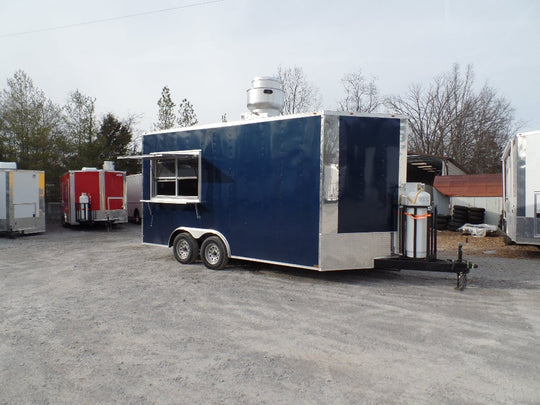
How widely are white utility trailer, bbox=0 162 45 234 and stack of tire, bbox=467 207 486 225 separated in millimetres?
16629

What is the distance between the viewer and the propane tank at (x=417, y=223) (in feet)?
22.9

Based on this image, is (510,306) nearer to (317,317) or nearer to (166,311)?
(317,317)

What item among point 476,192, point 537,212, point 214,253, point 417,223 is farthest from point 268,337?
point 476,192

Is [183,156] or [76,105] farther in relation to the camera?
[76,105]

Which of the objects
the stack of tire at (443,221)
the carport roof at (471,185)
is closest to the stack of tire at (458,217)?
the stack of tire at (443,221)

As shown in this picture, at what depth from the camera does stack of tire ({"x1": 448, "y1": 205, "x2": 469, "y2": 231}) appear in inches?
688

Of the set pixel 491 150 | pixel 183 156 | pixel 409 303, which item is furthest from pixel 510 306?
pixel 491 150

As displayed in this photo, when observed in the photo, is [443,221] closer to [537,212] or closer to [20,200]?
[537,212]

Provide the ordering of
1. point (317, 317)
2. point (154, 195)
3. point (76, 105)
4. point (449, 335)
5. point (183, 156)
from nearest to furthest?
point (449, 335) → point (317, 317) → point (183, 156) → point (154, 195) → point (76, 105)

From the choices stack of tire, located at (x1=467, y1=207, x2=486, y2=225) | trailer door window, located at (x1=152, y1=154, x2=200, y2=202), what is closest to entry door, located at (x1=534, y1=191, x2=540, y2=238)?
trailer door window, located at (x1=152, y1=154, x2=200, y2=202)

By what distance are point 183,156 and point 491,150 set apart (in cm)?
3215

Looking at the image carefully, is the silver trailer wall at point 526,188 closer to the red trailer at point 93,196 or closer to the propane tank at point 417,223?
the propane tank at point 417,223

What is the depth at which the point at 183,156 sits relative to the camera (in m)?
8.92

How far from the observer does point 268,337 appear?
4793 millimetres
